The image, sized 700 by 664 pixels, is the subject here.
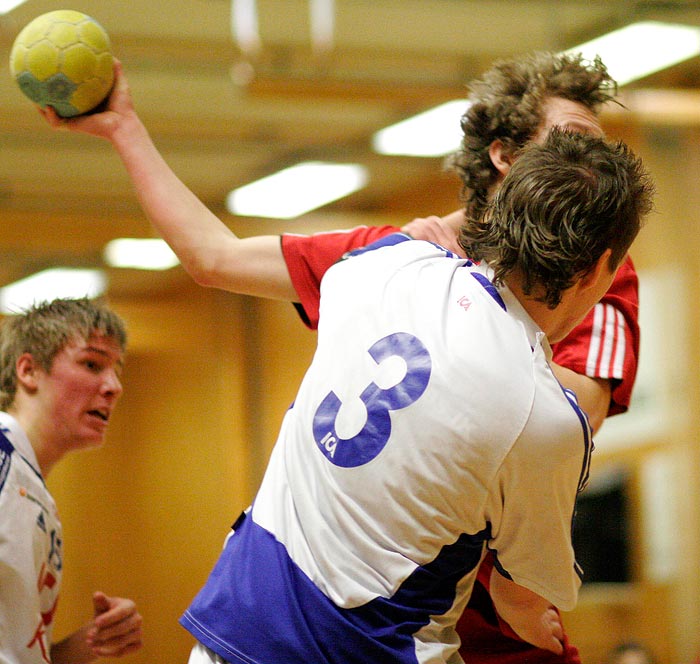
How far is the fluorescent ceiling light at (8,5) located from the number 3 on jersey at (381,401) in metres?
4.88

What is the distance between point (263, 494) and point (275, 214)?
26.6ft

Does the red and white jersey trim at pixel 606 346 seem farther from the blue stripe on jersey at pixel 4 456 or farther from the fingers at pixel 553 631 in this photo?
the blue stripe on jersey at pixel 4 456

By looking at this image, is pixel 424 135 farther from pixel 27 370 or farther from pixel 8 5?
pixel 27 370

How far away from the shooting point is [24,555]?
2691 millimetres

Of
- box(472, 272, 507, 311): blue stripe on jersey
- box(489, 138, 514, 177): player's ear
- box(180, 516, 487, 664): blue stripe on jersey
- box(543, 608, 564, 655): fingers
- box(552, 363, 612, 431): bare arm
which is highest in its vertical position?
box(489, 138, 514, 177): player's ear

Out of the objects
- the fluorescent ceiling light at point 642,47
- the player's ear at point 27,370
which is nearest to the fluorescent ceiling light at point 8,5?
the fluorescent ceiling light at point 642,47

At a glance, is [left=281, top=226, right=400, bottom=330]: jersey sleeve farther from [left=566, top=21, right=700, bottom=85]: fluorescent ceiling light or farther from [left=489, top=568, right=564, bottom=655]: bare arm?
[left=566, top=21, right=700, bottom=85]: fluorescent ceiling light

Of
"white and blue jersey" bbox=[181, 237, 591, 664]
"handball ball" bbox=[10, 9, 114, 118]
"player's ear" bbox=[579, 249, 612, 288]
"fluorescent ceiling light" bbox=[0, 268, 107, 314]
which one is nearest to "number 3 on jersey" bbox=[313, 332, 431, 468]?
"white and blue jersey" bbox=[181, 237, 591, 664]

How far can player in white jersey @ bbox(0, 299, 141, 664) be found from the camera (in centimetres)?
268

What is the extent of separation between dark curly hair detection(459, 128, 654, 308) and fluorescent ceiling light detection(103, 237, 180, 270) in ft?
28.3

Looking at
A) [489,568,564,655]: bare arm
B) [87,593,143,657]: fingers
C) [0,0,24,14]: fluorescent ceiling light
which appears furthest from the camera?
[0,0,24,14]: fluorescent ceiling light

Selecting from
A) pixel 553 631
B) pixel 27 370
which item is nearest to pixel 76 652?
pixel 27 370

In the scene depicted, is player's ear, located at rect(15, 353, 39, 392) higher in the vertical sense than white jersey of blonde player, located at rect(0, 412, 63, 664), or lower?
higher

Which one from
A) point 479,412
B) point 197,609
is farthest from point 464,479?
point 197,609
